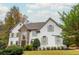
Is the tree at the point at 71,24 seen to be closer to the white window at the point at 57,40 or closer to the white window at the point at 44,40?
Result: the white window at the point at 57,40

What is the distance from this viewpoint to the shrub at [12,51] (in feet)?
6.50

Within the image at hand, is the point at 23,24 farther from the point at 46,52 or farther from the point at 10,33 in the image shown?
the point at 46,52

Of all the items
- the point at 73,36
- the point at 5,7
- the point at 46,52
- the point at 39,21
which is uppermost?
the point at 5,7

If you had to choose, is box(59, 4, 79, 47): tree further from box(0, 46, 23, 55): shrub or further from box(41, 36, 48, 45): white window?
box(0, 46, 23, 55): shrub

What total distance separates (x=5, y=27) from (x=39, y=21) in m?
0.32

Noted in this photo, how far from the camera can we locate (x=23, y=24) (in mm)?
2037

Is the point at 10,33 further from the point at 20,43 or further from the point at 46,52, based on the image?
the point at 46,52

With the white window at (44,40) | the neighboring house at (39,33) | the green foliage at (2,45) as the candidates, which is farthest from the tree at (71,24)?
the green foliage at (2,45)

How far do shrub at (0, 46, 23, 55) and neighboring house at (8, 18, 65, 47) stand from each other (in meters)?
0.04

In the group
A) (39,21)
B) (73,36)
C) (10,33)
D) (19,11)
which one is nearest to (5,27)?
(10,33)

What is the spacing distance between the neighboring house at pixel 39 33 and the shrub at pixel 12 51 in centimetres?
4

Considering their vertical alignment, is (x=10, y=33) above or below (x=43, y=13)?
below

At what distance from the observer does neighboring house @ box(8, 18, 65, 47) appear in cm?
200

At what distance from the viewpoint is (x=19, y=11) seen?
80.0 inches
